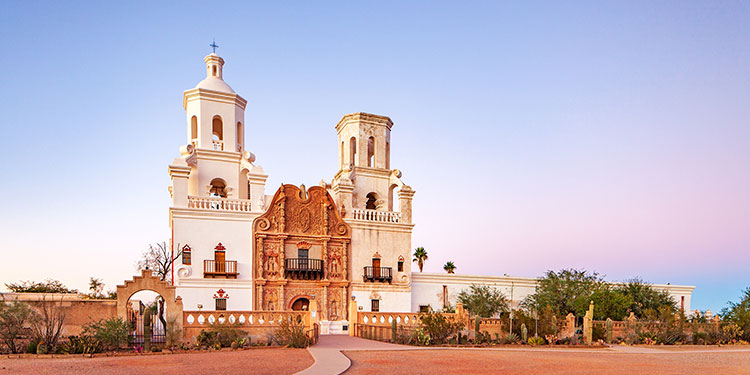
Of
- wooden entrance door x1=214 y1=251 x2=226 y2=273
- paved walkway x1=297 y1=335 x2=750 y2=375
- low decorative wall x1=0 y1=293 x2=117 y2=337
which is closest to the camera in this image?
Answer: paved walkway x1=297 y1=335 x2=750 y2=375

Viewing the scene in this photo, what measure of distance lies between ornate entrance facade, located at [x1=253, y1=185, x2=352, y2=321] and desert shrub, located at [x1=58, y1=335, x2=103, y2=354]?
13529 millimetres

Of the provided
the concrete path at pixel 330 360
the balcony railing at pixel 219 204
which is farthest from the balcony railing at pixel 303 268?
the concrete path at pixel 330 360

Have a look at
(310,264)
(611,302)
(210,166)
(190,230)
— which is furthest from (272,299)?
(611,302)

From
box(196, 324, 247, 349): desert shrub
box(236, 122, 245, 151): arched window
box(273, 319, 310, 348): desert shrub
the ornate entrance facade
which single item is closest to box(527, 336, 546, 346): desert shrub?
box(273, 319, 310, 348): desert shrub

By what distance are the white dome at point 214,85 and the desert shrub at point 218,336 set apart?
1952cm

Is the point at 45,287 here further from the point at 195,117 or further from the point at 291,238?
the point at 291,238

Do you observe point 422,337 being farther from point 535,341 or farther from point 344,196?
point 344,196

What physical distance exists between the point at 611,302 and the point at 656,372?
17.8 m

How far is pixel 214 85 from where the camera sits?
35.2 m

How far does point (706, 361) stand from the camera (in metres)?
18.0

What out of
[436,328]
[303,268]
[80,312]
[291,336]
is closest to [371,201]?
[303,268]

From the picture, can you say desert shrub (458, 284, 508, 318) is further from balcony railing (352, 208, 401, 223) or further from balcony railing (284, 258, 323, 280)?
balcony railing (284, 258, 323, 280)

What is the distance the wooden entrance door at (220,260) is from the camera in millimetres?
30656

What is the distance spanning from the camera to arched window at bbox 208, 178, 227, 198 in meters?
34.5
